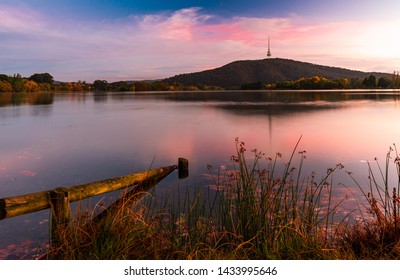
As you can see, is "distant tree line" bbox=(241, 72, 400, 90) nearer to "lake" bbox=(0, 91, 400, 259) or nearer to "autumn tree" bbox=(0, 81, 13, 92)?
"autumn tree" bbox=(0, 81, 13, 92)

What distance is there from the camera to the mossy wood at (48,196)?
4.83m

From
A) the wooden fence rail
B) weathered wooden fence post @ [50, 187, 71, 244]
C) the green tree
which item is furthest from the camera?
the green tree

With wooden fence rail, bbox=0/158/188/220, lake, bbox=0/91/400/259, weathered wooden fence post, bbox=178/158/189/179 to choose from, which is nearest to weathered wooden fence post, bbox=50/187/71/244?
wooden fence rail, bbox=0/158/188/220

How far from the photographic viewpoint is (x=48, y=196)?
5.20 metres

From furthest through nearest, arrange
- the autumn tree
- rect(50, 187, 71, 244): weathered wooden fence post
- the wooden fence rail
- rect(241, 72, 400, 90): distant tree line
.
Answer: rect(241, 72, 400, 90): distant tree line → the autumn tree → rect(50, 187, 71, 244): weathered wooden fence post → the wooden fence rail

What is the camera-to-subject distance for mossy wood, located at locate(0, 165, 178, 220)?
190 inches

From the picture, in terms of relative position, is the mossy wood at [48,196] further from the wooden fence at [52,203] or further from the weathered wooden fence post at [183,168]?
the weathered wooden fence post at [183,168]

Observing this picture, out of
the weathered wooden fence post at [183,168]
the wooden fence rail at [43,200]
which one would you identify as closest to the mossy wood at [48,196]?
the wooden fence rail at [43,200]

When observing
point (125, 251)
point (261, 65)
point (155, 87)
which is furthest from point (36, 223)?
point (155, 87)

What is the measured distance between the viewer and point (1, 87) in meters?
88.8

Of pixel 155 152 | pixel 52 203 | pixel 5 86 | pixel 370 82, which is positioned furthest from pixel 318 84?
pixel 52 203

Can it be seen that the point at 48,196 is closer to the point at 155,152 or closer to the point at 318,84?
the point at 155,152
